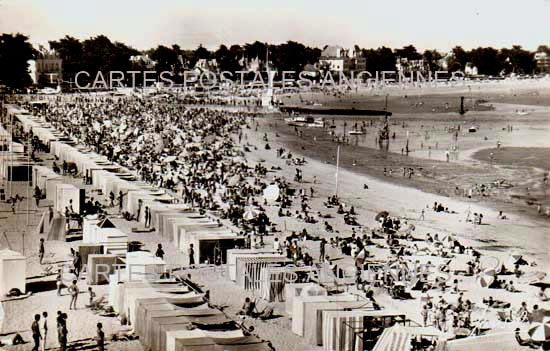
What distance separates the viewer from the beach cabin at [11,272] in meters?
18.4

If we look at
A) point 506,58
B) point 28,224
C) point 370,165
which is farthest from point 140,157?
point 506,58

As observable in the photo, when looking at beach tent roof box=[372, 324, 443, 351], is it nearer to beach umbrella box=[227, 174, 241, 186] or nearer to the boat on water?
beach umbrella box=[227, 174, 241, 186]

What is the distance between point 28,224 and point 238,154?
22.0 m

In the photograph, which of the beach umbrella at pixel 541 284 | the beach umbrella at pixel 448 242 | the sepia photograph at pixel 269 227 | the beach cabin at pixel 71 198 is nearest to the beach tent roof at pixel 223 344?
the sepia photograph at pixel 269 227

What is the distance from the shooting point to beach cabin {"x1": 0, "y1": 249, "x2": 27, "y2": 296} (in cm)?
1836

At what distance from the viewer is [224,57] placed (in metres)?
122

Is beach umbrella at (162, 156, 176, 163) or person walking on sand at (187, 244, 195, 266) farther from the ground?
beach umbrella at (162, 156, 176, 163)

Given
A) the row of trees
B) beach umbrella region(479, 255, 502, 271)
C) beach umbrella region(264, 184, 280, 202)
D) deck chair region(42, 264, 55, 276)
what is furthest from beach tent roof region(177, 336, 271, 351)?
the row of trees

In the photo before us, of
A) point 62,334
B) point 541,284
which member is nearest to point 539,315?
point 541,284

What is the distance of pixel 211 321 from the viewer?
14.6 meters

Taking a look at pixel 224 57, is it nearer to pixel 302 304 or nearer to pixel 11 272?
pixel 11 272

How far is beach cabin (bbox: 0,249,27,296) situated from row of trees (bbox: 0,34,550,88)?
70.3m

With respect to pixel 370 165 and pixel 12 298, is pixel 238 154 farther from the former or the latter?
pixel 12 298

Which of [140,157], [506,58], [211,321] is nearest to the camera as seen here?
[211,321]
